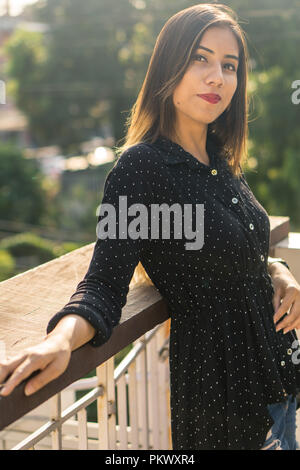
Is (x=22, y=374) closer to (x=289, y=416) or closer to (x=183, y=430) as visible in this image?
(x=183, y=430)

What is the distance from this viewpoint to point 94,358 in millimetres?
965

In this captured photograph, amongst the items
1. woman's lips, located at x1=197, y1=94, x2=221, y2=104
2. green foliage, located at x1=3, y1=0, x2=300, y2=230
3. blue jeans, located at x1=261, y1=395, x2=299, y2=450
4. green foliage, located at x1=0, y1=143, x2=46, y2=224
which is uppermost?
green foliage, located at x1=3, y1=0, x2=300, y2=230

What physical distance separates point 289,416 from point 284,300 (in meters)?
0.25

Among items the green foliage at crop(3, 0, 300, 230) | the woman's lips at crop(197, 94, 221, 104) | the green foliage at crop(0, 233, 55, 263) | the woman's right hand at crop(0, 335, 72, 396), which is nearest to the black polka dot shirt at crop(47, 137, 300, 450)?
the woman's lips at crop(197, 94, 221, 104)

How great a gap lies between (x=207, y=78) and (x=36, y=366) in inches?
29.4

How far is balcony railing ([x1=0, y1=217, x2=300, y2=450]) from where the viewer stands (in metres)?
0.92

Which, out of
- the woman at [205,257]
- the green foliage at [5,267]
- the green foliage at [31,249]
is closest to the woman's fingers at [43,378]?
the woman at [205,257]

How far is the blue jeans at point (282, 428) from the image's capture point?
128 centimetres

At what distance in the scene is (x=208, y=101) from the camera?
1312mm

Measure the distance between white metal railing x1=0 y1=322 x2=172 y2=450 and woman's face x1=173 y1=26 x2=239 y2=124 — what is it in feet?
1.82

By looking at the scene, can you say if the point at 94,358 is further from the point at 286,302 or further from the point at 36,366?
the point at 286,302

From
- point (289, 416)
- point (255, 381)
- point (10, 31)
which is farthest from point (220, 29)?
point (10, 31)

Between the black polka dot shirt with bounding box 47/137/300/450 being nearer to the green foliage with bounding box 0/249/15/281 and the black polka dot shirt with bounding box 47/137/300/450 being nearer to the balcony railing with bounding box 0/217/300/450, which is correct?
the balcony railing with bounding box 0/217/300/450

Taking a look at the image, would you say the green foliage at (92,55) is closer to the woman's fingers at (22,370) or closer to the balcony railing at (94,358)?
the balcony railing at (94,358)
